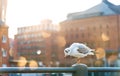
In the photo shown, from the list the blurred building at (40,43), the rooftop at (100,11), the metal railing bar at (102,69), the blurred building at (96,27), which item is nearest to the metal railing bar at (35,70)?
the metal railing bar at (102,69)

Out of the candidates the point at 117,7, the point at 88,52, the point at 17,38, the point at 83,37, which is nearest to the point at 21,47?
the point at 17,38

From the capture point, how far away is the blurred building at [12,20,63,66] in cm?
5497

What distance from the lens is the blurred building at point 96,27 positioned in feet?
150

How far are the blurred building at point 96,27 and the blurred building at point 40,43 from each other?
12.9ft

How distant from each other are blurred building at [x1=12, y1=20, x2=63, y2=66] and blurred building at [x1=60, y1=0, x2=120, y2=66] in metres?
3.94

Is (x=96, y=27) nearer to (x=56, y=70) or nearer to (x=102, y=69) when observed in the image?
(x=102, y=69)

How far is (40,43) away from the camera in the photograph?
59.2m

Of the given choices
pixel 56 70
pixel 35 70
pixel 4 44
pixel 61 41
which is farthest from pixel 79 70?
pixel 61 41

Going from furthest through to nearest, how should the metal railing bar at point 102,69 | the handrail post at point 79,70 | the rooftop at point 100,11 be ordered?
the rooftop at point 100,11, the metal railing bar at point 102,69, the handrail post at point 79,70

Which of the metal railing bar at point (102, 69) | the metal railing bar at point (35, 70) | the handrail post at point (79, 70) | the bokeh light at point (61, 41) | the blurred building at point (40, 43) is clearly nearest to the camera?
the metal railing bar at point (35, 70)

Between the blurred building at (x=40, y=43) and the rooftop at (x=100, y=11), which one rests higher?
the rooftop at (x=100, y=11)

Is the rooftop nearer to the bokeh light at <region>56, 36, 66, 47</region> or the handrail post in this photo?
the bokeh light at <region>56, 36, 66, 47</region>

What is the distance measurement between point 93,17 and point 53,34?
34.6ft

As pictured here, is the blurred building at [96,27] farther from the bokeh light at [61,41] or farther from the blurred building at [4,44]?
the blurred building at [4,44]
